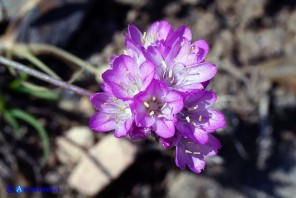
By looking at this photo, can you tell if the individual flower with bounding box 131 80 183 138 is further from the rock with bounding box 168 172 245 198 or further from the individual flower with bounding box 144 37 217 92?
the rock with bounding box 168 172 245 198

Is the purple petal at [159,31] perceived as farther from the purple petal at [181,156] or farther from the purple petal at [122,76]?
the purple petal at [181,156]

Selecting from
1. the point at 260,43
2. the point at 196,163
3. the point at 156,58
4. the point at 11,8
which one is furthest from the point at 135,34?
the point at 260,43

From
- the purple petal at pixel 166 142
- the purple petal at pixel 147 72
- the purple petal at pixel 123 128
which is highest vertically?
the purple petal at pixel 147 72

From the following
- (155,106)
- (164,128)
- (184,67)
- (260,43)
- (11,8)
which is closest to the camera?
(164,128)

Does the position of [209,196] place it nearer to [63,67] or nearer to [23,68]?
[63,67]

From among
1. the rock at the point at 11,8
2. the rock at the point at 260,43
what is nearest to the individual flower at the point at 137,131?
the rock at the point at 11,8

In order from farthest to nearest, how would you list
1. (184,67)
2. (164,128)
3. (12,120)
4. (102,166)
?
(102,166), (12,120), (184,67), (164,128)

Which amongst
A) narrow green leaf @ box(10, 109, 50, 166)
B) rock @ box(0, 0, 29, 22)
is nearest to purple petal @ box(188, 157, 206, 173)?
narrow green leaf @ box(10, 109, 50, 166)

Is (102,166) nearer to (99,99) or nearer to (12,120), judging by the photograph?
(12,120)
